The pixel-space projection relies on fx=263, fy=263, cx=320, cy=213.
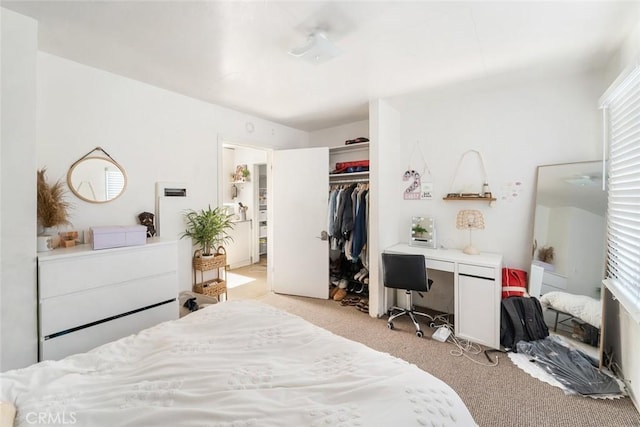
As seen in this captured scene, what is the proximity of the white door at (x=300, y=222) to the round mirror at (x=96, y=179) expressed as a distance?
74.5 inches

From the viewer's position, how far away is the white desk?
91.9 inches

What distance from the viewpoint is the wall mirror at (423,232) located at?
3.02m

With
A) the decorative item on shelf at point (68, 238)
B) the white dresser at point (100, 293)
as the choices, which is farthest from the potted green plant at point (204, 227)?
the decorative item on shelf at point (68, 238)

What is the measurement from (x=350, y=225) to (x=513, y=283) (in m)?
1.77

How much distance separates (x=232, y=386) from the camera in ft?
3.34

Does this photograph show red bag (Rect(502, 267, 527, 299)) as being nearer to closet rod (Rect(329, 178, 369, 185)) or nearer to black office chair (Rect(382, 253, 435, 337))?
black office chair (Rect(382, 253, 435, 337))

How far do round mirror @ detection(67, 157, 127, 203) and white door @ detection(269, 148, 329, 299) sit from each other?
74.5 inches

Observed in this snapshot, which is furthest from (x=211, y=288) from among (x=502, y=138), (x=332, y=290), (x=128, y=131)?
(x=502, y=138)

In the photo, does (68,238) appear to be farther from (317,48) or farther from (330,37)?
(330,37)

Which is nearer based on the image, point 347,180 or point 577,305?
point 577,305

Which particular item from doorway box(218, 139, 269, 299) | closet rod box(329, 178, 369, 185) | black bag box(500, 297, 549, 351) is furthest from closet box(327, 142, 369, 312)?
doorway box(218, 139, 269, 299)

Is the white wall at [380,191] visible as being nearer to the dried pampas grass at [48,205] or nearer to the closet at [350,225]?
the closet at [350,225]

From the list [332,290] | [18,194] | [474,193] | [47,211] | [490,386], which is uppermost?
[474,193]

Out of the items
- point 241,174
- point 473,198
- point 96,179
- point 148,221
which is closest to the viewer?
point 96,179
